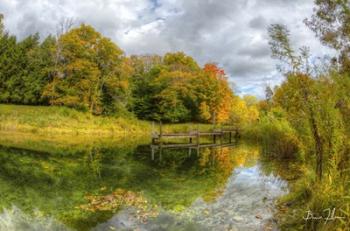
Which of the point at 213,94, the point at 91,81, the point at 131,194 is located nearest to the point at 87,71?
the point at 91,81

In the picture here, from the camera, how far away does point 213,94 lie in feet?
153

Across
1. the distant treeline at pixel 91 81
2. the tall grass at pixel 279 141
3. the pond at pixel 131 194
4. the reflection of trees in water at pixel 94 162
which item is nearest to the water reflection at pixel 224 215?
the pond at pixel 131 194

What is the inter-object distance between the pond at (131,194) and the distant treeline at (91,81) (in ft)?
66.5

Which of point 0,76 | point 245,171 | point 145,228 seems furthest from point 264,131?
point 0,76

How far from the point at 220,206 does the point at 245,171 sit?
7.26 metres

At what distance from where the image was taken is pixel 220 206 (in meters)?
9.19

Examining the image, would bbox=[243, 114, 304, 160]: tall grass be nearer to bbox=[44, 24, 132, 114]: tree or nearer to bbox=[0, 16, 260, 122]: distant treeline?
bbox=[0, 16, 260, 122]: distant treeline

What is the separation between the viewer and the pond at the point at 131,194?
7589 millimetres

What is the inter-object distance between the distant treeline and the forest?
0.12 m

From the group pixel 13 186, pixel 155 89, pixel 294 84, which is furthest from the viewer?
pixel 155 89

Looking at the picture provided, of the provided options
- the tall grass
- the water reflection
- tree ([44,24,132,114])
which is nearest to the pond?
the water reflection

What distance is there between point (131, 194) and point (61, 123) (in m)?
23.4

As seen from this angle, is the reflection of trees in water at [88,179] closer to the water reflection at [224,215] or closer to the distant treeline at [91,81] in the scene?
the water reflection at [224,215]

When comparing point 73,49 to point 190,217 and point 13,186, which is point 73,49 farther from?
point 190,217
